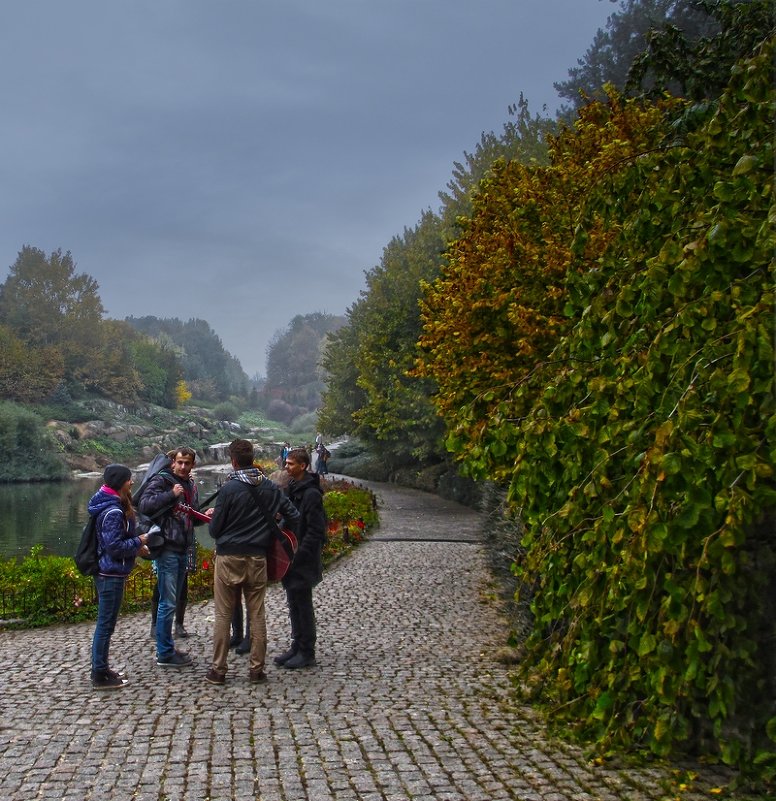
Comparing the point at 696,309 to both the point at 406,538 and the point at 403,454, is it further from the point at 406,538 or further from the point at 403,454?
the point at 403,454

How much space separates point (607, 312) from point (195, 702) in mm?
3836

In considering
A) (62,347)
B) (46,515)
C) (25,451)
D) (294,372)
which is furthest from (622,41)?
(294,372)

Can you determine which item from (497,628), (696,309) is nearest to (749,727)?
(696,309)

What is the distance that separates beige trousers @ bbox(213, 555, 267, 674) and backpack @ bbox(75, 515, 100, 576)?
2.99 feet

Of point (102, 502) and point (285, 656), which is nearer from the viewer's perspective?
point (102, 502)

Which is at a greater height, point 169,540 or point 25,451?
point 25,451

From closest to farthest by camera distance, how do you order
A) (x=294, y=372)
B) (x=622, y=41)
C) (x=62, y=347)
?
(x=622, y=41) < (x=62, y=347) < (x=294, y=372)

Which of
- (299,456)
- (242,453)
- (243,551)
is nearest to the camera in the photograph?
(243,551)

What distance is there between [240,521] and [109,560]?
1.01 metres

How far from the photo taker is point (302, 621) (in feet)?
22.5

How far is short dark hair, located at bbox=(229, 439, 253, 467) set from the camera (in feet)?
21.0

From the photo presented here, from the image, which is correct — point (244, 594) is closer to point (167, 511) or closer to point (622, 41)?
point (167, 511)

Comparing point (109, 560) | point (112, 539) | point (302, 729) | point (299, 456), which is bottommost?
point (302, 729)

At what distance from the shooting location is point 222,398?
11381 centimetres
